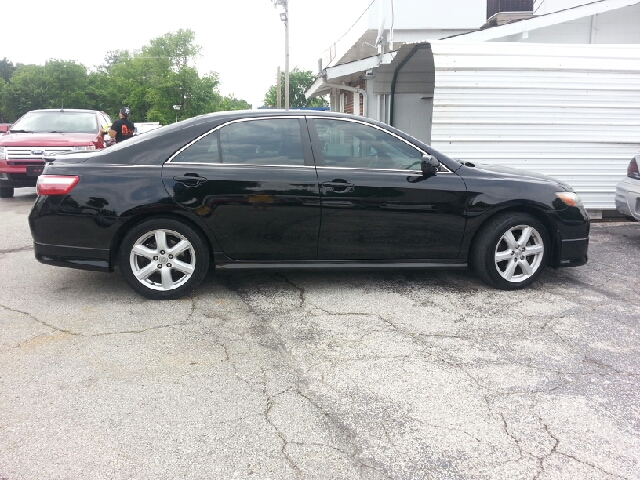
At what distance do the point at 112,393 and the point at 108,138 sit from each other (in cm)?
912

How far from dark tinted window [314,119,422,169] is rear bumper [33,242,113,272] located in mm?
2063

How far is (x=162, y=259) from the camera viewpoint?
4605 millimetres

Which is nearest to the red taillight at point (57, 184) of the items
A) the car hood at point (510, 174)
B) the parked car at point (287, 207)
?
the parked car at point (287, 207)

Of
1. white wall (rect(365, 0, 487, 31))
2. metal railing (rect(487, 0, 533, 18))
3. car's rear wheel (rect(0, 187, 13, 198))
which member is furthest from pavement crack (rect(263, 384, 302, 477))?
metal railing (rect(487, 0, 533, 18))

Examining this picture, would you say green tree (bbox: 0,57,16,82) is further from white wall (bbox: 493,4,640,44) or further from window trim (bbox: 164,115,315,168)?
window trim (bbox: 164,115,315,168)

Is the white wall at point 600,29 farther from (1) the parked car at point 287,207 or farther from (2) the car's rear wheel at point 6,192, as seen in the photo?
(2) the car's rear wheel at point 6,192

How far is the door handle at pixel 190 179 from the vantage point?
455 cm

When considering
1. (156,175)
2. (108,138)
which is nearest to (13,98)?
(108,138)

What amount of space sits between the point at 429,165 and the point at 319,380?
7.55 ft

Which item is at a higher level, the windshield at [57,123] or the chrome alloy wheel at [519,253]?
the windshield at [57,123]

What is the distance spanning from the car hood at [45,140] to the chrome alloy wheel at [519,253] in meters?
7.95

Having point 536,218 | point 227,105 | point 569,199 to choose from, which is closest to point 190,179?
point 536,218

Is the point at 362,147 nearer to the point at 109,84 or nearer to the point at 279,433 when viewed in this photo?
the point at 279,433

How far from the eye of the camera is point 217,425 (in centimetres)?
284
